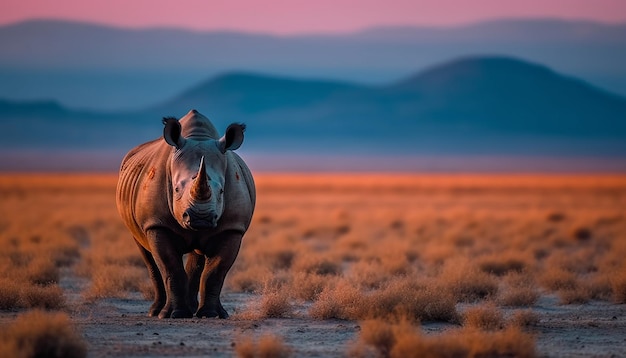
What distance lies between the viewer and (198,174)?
39.6 feet

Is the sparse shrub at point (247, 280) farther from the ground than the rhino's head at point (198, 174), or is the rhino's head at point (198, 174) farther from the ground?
the rhino's head at point (198, 174)

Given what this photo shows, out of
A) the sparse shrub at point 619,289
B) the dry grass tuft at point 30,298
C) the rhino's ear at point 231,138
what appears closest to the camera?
the rhino's ear at point 231,138

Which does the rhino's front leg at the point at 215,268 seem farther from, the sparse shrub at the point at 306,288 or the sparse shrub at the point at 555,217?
the sparse shrub at the point at 555,217

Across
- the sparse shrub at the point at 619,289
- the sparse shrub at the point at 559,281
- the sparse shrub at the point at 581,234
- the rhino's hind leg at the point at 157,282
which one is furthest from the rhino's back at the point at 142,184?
the sparse shrub at the point at 581,234

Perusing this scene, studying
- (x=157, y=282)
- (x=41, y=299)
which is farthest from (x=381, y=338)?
(x=41, y=299)

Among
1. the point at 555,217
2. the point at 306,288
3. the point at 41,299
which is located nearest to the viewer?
the point at 41,299

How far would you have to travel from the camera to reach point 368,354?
35.8 ft

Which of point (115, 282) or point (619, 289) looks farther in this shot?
point (115, 282)

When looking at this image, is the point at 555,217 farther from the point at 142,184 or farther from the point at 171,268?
the point at 171,268

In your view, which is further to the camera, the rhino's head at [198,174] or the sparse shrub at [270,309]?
the sparse shrub at [270,309]

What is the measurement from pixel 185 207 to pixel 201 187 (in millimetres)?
356

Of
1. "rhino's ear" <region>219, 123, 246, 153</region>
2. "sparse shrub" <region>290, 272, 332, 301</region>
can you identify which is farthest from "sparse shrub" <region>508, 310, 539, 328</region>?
"rhino's ear" <region>219, 123, 246, 153</region>

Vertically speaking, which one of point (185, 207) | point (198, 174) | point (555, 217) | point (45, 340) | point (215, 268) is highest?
point (198, 174)

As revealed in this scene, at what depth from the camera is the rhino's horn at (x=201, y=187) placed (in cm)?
1206
